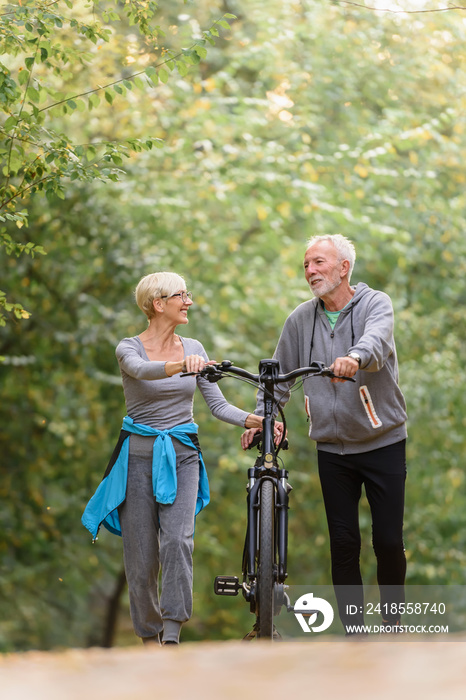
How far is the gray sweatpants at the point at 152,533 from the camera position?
4238 mm

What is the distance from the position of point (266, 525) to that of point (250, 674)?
1739mm

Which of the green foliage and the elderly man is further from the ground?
the green foliage

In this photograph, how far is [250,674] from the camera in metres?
2.10

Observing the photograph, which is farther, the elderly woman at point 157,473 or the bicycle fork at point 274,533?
the elderly woman at point 157,473

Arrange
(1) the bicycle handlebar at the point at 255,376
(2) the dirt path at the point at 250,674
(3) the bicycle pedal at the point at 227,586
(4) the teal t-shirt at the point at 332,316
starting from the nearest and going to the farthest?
(2) the dirt path at the point at 250,674, (1) the bicycle handlebar at the point at 255,376, (3) the bicycle pedal at the point at 227,586, (4) the teal t-shirt at the point at 332,316

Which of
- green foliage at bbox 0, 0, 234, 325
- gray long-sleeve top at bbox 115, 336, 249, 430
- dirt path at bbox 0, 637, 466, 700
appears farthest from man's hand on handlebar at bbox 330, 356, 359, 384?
green foliage at bbox 0, 0, 234, 325

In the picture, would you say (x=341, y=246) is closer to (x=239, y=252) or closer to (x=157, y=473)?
(x=157, y=473)

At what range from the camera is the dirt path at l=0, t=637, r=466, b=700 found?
1939 millimetres

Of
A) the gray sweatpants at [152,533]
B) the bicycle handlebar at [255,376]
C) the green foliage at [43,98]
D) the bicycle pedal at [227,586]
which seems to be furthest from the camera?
the green foliage at [43,98]

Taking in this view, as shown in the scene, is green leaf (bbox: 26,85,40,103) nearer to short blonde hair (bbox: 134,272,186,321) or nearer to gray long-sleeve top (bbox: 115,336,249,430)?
short blonde hair (bbox: 134,272,186,321)

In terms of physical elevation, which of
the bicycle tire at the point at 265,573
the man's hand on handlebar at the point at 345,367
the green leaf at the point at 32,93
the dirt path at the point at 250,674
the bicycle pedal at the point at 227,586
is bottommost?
the bicycle pedal at the point at 227,586

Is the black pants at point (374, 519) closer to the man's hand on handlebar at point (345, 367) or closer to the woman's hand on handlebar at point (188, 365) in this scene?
the man's hand on handlebar at point (345, 367)

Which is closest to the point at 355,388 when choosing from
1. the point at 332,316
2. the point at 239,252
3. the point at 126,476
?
the point at 332,316

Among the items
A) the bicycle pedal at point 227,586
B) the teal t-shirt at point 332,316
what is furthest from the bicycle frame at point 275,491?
the teal t-shirt at point 332,316
